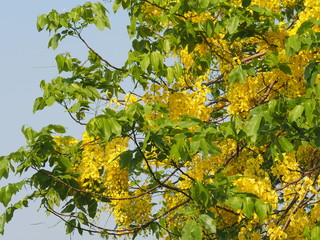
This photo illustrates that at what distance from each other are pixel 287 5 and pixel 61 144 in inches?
126

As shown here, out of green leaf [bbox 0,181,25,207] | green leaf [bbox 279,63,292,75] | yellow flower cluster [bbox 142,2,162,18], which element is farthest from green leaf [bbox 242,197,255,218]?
yellow flower cluster [bbox 142,2,162,18]

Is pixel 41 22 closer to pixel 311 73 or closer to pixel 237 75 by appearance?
pixel 237 75

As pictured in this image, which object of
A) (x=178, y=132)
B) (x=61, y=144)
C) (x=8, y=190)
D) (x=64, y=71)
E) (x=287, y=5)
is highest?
(x=287, y=5)

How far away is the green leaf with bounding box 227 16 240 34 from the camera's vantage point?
440cm

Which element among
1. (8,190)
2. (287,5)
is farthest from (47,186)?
(287,5)

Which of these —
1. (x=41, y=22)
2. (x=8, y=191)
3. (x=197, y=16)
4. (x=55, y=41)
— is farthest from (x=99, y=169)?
(x=197, y=16)

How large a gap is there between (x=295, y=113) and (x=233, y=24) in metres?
0.92

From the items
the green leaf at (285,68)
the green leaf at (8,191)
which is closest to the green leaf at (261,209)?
the green leaf at (285,68)

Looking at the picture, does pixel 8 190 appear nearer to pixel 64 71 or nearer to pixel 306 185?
pixel 64 71

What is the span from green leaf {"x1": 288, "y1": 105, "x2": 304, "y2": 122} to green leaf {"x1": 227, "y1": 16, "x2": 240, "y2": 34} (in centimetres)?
82

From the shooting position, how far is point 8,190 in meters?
4.82

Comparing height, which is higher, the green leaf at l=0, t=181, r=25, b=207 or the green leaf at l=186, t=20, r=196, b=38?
the green leaf at l=186, t=20, r=196, b=38

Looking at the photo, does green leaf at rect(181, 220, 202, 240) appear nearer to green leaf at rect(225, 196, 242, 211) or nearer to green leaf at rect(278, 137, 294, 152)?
green leaf at rect(225, 196, 242, 211)

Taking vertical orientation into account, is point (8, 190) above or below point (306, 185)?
above
